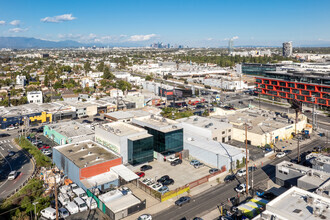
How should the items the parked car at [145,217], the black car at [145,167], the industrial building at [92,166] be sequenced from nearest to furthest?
1. the parked car at [145,217]
2. the industrial building at [92,166]
3. the black car at [145,167]

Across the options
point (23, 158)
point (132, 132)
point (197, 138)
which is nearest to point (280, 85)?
point (197, 138)

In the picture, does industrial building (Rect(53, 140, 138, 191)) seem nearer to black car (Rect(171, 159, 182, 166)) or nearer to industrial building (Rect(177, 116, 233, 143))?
black car (Rect(171, 159, 182, 166))

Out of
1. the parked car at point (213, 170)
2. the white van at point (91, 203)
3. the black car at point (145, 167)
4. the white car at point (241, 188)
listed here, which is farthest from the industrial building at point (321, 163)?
the white van at point (91, 203)

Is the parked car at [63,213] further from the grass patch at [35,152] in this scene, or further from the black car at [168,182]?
the grass patch at [35,152]

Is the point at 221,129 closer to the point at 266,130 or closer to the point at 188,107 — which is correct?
the point at 266,130

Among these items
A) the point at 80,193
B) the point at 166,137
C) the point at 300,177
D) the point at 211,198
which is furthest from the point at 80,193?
the point at 300,177

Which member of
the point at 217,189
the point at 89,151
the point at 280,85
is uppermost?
the point at 280,85

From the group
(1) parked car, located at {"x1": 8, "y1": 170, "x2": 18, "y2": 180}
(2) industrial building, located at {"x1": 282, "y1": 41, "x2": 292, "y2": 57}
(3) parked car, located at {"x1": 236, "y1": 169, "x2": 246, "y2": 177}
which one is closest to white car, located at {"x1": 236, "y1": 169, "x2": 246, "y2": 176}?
(3) parked car, located at {"x1": 236, "y1": 169, "x2": 246, "y2": 177}

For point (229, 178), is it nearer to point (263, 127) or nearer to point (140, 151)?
point (140, 151)
